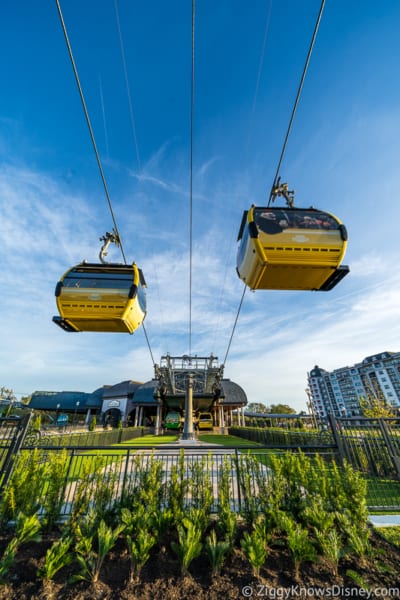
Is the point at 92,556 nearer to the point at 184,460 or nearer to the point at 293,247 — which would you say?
the point at 184,460

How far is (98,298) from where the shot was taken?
4.88 m

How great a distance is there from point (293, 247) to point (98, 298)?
399 centimetres

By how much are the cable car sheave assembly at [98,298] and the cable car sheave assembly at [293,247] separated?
2.61 m

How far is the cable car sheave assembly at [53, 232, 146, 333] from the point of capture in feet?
16.0

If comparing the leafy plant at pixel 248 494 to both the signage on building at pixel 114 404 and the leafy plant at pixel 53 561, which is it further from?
the signage on building at pixel 114 404

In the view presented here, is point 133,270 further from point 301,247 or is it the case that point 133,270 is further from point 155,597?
point 155,597

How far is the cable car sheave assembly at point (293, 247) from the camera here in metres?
4.01

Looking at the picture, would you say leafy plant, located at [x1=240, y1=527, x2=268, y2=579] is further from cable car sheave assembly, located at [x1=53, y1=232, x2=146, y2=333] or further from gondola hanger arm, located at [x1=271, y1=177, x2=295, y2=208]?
gondola hanger arm, located at [x1=271, y1=177, x2=295, y2=208]

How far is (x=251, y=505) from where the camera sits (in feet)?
12.5

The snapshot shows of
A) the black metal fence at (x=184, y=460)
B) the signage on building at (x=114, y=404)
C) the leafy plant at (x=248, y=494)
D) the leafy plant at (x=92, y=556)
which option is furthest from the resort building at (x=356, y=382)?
the leafy plant at (x=92, y=556)

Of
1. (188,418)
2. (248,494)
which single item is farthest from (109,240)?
(188,418)

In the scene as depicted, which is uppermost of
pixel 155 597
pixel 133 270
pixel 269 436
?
pixel 133 270

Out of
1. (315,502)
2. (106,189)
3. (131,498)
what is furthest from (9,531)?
(106,189)

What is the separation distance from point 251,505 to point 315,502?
101cm
